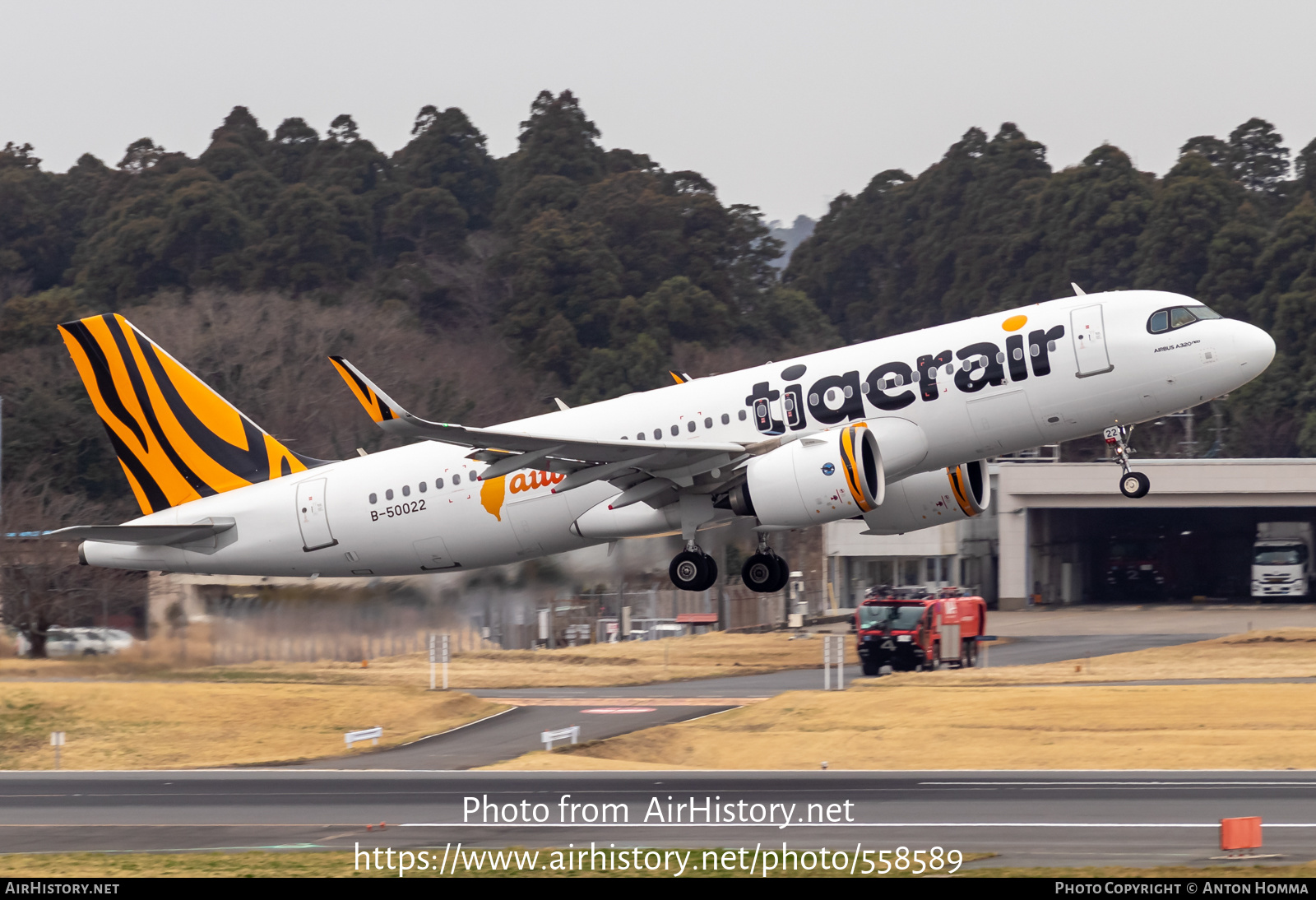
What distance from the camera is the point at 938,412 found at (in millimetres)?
30922

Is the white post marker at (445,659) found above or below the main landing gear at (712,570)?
below

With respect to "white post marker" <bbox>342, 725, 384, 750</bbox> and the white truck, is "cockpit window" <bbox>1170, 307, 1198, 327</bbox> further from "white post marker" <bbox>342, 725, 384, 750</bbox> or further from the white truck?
the white truck

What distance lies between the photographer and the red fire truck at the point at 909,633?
56156 millimetres

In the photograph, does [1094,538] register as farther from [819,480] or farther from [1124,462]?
[819,480]

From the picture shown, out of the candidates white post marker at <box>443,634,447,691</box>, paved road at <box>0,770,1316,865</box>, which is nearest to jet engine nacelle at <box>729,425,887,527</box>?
paved road at <box>0,770,1316,865</box>

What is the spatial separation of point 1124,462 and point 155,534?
2102cm

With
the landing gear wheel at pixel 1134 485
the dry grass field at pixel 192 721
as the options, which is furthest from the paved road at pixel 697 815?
the landing gear wheel at pixel 1134 485

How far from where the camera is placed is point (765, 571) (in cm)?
3347

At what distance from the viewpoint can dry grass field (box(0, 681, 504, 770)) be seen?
4328cm

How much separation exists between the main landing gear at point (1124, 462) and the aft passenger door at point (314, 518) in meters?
16.8

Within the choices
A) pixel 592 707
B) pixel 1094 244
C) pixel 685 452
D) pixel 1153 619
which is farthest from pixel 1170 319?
pixel 1094 244

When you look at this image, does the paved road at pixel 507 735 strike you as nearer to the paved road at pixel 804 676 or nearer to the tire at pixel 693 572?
the paved road at pixel 804 676

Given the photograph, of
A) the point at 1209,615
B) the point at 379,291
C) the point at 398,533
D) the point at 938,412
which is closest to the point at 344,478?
the point at 398,533
